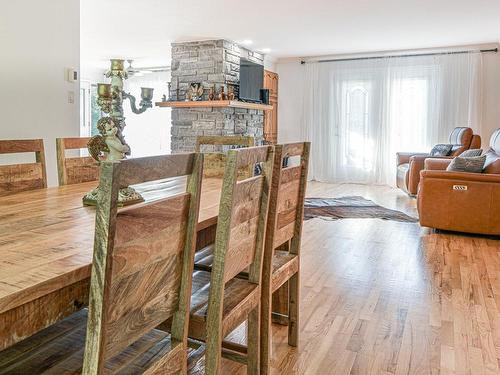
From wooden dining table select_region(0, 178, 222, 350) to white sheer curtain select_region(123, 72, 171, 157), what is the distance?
26.4 ft

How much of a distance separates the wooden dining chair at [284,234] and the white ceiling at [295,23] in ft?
11.2

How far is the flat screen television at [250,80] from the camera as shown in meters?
6.79

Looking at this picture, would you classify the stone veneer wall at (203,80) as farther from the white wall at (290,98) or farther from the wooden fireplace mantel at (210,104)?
the white wall at (290,98)

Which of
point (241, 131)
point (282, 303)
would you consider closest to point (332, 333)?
point (282, 303)

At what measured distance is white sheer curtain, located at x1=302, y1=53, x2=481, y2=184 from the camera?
23.6ft

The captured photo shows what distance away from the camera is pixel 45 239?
116cm

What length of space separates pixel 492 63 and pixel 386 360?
21.7 ft

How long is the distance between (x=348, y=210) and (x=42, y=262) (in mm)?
4728

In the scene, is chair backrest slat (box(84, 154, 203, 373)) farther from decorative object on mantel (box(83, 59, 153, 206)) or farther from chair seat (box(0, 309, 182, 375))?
decorative object on mantel (box(83, 59, 153, 206))

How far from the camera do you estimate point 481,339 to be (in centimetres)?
210

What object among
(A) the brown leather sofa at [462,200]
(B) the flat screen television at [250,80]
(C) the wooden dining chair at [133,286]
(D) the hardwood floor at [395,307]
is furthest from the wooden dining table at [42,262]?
(B) the flat screen television at [250,80]

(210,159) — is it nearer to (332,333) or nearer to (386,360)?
(332,333)

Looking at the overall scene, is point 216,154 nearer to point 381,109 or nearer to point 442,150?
point 442,150

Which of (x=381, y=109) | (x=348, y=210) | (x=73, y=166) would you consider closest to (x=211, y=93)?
(x=348, y=210)
